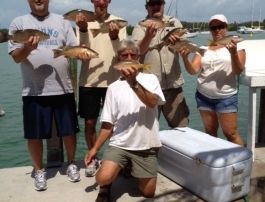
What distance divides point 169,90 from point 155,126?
2.84ft

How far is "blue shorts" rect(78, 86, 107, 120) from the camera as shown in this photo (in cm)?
428

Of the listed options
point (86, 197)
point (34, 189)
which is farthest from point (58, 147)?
point (86, 197)

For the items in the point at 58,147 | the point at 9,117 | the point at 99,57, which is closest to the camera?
the point at 99,57

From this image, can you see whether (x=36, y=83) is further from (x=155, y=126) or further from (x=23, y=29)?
(x=155, y=126)

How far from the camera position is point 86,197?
376cm

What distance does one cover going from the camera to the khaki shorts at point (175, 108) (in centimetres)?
455

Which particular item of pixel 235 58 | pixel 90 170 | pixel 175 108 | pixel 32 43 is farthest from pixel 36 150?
pixel 235 58

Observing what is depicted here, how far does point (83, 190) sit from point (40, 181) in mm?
482

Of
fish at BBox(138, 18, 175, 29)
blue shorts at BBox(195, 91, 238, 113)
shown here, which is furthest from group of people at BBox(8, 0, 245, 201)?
fish at BBox(138, 18, 175, 29)

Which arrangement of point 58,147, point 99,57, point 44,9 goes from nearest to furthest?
point 44,9 < point 99,57 < point 58,147

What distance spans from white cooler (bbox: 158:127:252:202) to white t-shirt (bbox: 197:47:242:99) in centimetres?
60

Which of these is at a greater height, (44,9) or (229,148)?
(44,9)

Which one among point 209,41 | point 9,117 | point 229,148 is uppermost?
point 209,41

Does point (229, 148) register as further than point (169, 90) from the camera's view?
No
